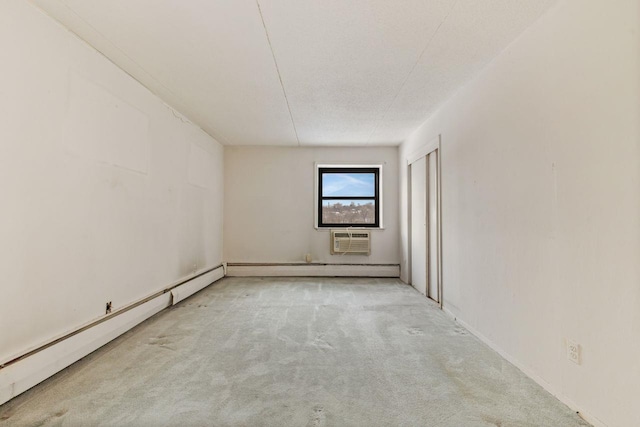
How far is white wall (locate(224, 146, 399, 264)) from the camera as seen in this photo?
569 centimetres

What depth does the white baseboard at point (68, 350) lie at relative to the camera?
5.78 ft

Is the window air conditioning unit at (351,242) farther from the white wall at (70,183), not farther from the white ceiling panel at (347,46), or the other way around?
the white wall at (70,183)

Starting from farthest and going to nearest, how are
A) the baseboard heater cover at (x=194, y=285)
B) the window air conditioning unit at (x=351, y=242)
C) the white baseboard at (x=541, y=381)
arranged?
the window air conditioning unit at (x=351, y=242)
the baseboard heater cover at (x=194, y=285)
the white baseboard at (x=541, y=381)

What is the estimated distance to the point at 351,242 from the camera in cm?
559

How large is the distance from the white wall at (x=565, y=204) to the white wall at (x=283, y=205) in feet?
9.37

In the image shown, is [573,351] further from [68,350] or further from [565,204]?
[68,350]

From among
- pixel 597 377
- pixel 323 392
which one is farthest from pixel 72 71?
pixel 597 377

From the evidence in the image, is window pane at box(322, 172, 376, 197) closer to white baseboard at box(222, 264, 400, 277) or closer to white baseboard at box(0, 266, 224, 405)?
white baseboard at box(222, 264, 400, 277)

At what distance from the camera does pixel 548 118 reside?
1.93 meters

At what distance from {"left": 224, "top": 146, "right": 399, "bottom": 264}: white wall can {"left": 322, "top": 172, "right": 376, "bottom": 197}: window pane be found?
254 millimetres

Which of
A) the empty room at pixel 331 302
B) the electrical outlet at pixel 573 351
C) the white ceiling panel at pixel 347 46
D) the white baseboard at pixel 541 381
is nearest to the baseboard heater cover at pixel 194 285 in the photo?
the empty room at pixel 331 302

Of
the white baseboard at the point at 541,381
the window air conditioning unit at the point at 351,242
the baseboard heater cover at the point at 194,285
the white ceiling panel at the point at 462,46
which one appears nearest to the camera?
the white baseboard at the point at 541,381

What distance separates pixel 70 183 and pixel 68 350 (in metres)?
1.18

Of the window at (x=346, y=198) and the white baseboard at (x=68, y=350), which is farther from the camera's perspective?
the window at (x=346, y=198)
